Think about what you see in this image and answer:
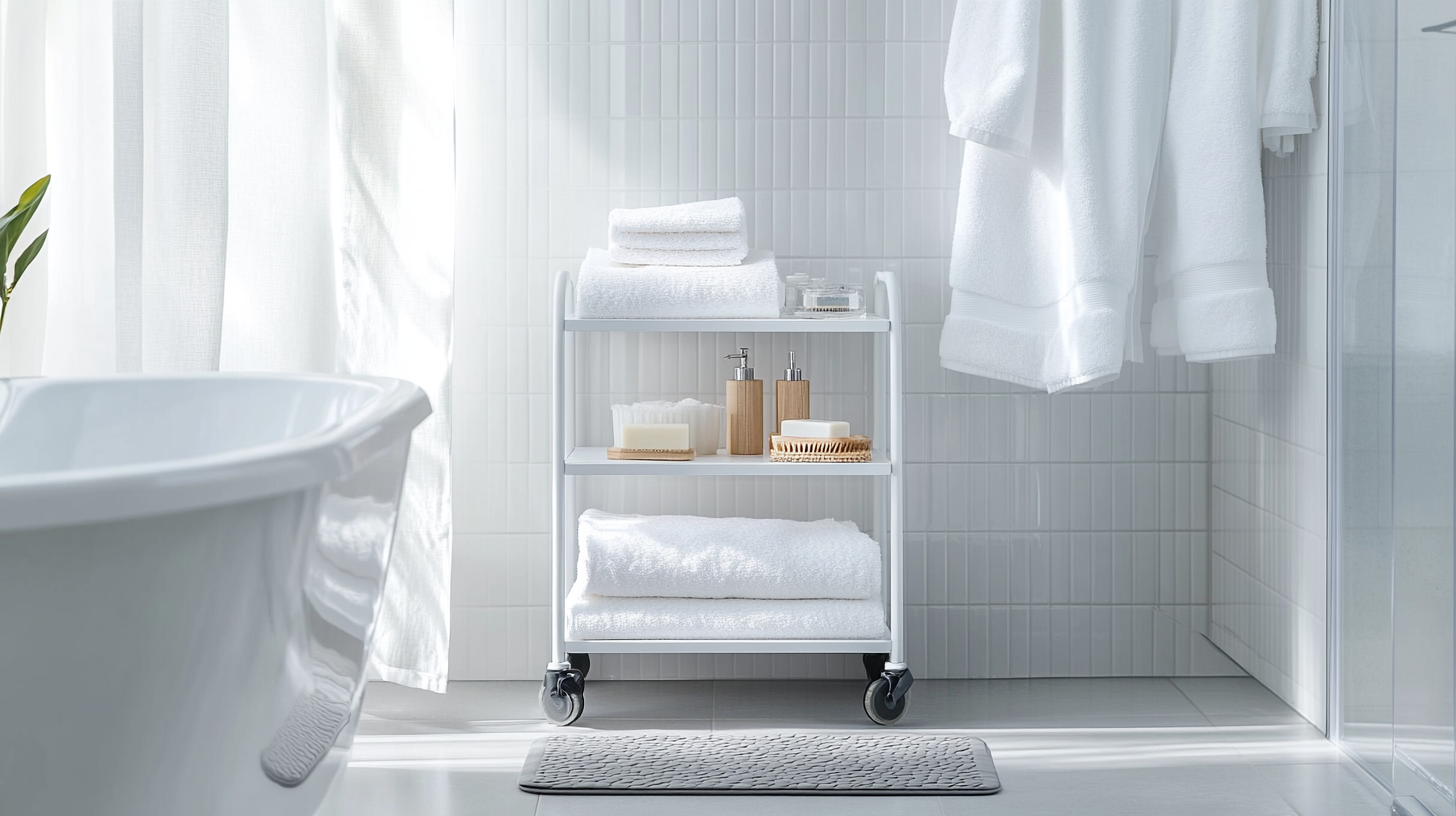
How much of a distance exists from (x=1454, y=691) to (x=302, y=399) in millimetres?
1512

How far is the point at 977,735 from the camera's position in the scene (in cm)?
213

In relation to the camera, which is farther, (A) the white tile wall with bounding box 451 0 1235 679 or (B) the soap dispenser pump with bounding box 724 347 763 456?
(A) the white tile wall with bounding box 451 0 1235 679

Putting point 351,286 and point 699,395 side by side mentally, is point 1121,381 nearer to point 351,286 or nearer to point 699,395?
point 699,395

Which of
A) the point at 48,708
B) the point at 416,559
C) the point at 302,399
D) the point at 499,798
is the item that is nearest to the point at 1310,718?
the point at 499,798

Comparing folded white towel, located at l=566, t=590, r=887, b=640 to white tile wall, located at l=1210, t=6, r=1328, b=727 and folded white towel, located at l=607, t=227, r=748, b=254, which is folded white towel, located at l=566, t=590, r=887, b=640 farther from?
white tile wall, located at l=1210, t=6, r=1328, b=727

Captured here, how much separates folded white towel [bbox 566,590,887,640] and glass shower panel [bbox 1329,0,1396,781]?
2.49 feet

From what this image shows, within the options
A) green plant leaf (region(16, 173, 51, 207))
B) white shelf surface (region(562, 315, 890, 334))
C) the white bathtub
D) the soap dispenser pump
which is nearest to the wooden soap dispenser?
the soap dispenser pump

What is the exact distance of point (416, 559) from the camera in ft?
7.20

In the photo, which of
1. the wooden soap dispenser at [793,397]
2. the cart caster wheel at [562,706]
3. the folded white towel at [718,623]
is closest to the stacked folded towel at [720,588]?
the folded white towel at [718,623]

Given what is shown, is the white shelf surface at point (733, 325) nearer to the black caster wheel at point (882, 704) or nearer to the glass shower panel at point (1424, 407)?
the black caster wheel at point (882, 704)

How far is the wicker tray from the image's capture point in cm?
211

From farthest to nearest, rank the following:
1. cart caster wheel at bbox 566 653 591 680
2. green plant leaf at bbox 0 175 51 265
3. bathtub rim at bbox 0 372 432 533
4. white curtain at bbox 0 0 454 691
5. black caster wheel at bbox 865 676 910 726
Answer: cart caster wheel at bbox 566 653 591 680
black caster wheel at bbox 865 676 910 726
white curtain at bbox 0 0 454 691
green plant leaf at bbox 0 175 51 265
bathtub rim at bbox 0 372 432 533

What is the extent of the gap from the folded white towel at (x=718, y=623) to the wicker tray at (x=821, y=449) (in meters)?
0.26

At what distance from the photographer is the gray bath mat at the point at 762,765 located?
1875 millimetres
